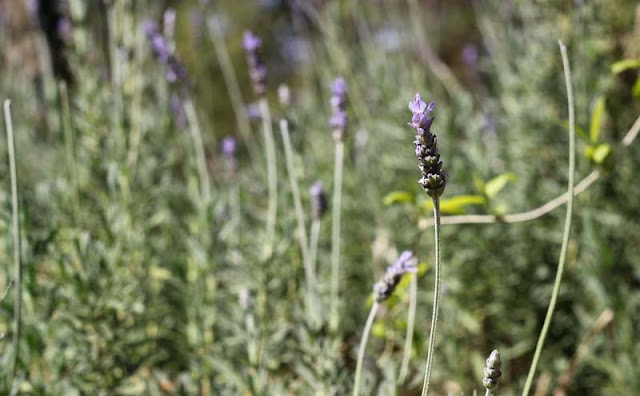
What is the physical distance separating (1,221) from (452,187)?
3.19 feet

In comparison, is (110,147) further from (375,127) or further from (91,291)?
(375,127)

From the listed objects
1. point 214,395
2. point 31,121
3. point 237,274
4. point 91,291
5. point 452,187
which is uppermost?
point 31,121

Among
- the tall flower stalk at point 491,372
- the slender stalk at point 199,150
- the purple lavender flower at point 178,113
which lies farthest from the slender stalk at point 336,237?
the purple lavender flower at point 178,113

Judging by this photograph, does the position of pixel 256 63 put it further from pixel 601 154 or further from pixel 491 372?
pixel 491 372

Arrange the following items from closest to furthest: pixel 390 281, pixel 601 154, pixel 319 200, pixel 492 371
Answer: pixel 492 371 < pixel 390 281 < pixel 601 154 < pixel 319 200

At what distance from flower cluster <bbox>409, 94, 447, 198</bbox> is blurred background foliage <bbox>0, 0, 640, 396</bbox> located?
436 millimetres

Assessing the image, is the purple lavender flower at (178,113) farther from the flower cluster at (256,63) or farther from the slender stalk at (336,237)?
the slender stalk at (336,237)

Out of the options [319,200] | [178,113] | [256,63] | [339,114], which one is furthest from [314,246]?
[178,113]

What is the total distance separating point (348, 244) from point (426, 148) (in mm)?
1126

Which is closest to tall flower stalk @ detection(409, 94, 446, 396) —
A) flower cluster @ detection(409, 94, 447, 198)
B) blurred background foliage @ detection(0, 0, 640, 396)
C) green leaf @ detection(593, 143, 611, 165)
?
flower cluster @ detection(409, 94, 447, 198)

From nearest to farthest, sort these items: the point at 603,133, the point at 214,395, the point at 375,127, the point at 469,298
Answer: the point at 214,395 → the point at 469,298 → the point at 603,133 → the point at 375,127

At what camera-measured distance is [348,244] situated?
1777 mm

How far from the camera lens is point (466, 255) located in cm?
149

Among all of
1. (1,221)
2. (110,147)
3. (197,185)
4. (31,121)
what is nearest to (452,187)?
(197,185)
